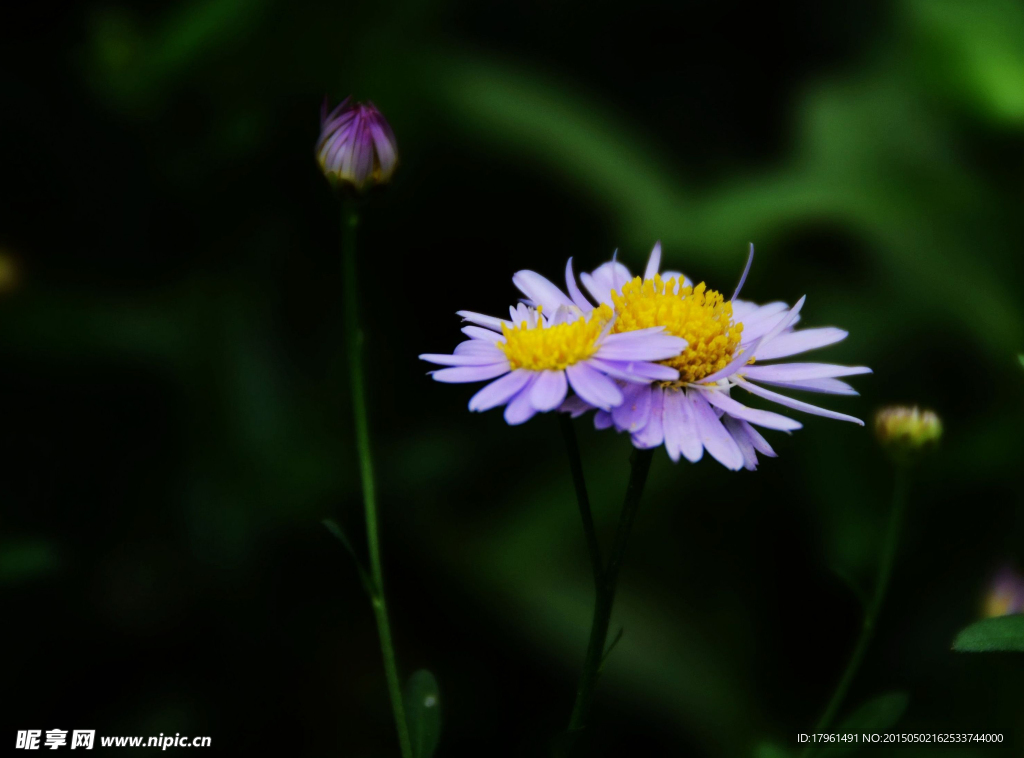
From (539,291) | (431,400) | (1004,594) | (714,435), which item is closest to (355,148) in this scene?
(539,291)

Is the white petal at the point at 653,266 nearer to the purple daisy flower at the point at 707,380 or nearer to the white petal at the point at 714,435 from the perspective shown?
the purple daisy flower at the point at 707,380

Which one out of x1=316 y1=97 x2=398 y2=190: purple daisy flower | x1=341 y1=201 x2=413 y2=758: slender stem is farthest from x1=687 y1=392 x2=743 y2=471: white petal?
x1=316 y1=97 x2=398 y2=190: purple daisy flower

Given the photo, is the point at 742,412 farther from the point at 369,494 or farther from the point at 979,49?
the point at 979,49

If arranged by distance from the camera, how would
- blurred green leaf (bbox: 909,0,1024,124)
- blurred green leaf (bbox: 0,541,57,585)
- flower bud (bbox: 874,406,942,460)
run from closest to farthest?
1. blurred green leaf (bbox: 0,541,57,585)
2. flower bud (bbox: 874,406,942,460)
3. blurred green leaf (bbox: 909,0,1024,124)

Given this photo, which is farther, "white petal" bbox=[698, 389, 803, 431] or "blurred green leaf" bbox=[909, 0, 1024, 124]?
"blurred green leaf" bbox=[909, 0, 1024, 124]

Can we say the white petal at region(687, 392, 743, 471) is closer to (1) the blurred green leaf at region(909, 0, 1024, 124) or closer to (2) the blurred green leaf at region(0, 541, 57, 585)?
(2) the blurred green leaf at region(0, 541, 57, 585)

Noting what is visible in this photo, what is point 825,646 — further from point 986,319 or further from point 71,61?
point 71,61
